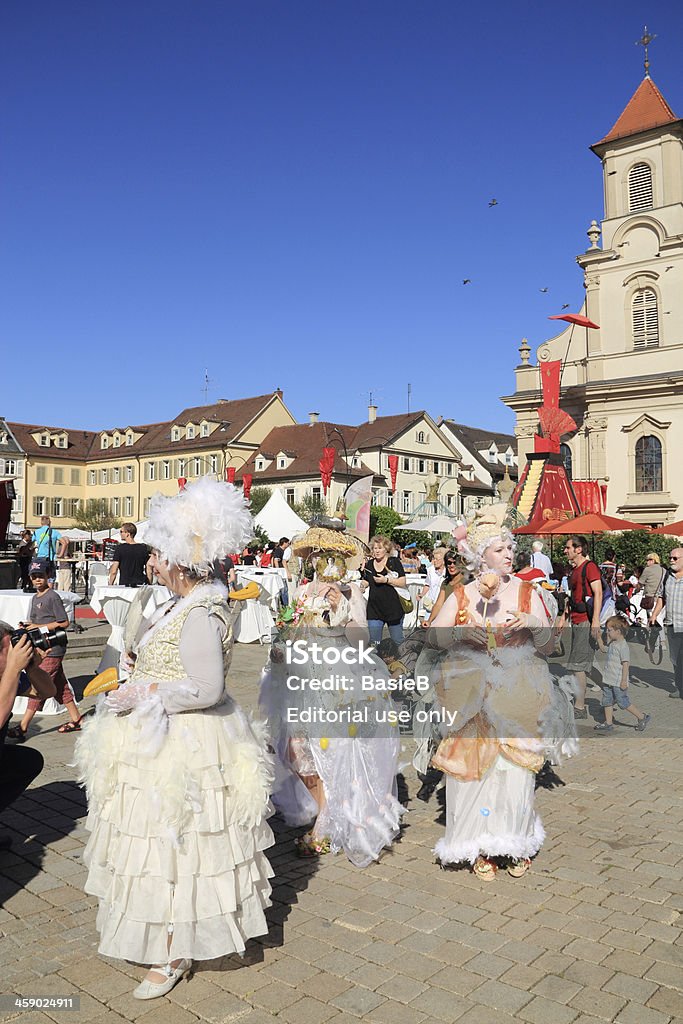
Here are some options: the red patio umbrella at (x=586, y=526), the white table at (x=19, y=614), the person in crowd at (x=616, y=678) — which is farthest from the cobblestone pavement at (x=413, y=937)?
the red patio umbrella at (x=586, y=526)

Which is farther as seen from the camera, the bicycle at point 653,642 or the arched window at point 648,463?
the arched window at point 648,463

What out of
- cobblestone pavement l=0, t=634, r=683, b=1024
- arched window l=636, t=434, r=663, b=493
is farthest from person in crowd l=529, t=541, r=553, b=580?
arched window l=636, t=434, r=663, b=493

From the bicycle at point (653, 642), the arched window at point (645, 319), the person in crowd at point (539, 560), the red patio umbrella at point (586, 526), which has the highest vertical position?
the arched window at point (645, 319)

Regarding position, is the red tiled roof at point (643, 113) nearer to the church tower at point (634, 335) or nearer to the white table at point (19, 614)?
the church tower at point (634, 335)

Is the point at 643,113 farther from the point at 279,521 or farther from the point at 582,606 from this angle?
the point at 582,606

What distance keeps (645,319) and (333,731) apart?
40.8m

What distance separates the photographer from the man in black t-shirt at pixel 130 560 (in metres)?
10.5

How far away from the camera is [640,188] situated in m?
42.1

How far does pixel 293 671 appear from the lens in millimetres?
5215

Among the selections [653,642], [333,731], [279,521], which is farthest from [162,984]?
[279,521]

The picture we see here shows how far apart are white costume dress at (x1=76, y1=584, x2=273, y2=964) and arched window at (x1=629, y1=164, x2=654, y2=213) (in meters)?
45.0

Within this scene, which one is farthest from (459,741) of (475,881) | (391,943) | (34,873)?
(34,873)

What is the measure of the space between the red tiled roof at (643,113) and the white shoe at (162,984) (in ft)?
153

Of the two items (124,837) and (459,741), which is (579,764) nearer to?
(459,741)
